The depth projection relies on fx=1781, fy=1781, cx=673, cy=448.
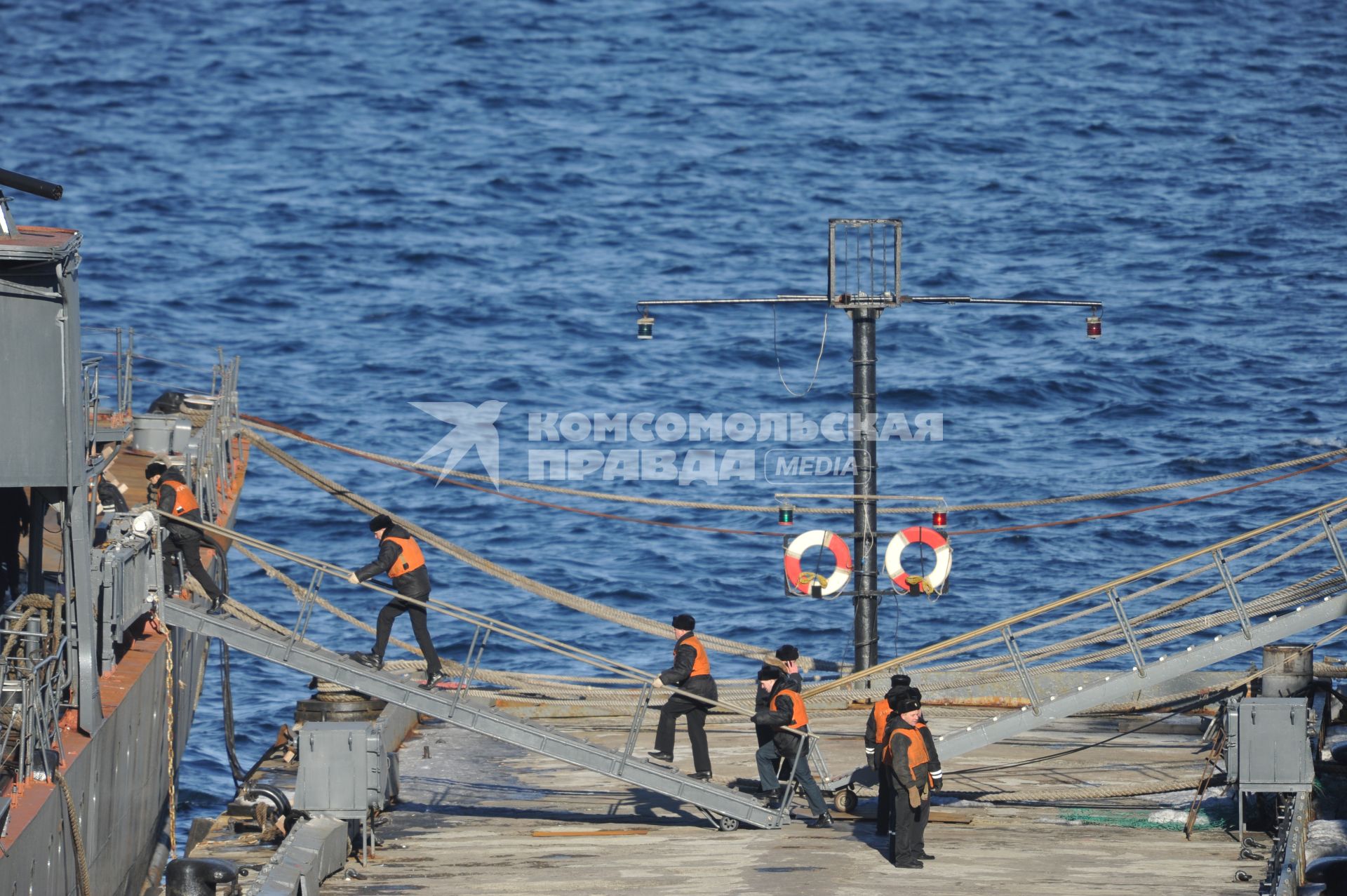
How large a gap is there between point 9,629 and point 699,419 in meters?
32.7

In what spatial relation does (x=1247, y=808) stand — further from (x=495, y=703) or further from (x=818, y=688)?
→ (x=495, y=703)

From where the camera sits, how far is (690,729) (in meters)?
18.8

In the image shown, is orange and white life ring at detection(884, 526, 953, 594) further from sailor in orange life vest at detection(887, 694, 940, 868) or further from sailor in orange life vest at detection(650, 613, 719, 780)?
sailor in orange life vest at detection(887, 694, 940, 868)

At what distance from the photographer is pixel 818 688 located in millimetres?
20750

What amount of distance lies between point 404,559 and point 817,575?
6597 mm

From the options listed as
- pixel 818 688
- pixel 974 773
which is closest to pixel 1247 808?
pixel 974 773

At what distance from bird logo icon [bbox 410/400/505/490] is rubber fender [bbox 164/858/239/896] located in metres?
31.3

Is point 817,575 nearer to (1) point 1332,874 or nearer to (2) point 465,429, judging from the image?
(1) point 1332,874

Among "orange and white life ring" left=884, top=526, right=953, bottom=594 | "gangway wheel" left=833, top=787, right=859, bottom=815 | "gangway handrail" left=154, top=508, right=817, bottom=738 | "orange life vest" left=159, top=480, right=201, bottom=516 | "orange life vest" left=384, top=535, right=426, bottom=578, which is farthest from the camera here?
"orange and white life ring" left=884, top=526, right=953, bottom=594

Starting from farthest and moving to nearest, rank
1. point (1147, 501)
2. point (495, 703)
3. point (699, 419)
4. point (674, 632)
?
point (699, 419) → point (1147, 501) → point (495, 703) → point (674, 632)

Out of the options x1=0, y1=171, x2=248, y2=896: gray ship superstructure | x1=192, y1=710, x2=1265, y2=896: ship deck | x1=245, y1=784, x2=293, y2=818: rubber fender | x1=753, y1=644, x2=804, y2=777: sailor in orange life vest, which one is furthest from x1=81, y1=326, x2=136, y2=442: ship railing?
x1=753, y1=644, x2=804, y2=777: sailor in orange life vest

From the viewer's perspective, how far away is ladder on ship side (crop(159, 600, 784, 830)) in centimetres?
1806

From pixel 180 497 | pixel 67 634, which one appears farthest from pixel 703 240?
pixel 67 634

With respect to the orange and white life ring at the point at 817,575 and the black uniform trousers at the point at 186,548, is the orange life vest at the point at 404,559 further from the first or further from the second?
the orange and white life ring at the point at 817,575
